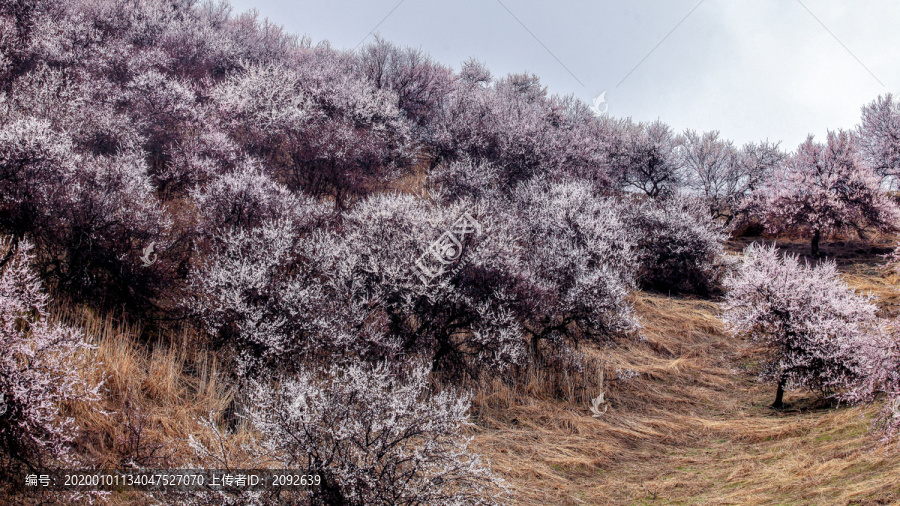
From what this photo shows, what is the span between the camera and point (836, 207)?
731 inches

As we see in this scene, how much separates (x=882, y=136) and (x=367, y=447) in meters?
33.4

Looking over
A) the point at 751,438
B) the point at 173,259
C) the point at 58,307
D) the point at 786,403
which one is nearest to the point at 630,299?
the point at 786,403

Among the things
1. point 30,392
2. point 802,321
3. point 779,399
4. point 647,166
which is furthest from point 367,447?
point 647,166

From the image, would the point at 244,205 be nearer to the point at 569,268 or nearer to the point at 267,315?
the point at 267,315

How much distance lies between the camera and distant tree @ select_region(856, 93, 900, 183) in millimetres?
25344

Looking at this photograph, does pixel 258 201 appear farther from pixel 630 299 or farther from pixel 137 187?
pixel 630 299

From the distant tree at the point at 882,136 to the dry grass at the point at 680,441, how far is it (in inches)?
824

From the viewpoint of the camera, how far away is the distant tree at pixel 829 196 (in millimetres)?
18672

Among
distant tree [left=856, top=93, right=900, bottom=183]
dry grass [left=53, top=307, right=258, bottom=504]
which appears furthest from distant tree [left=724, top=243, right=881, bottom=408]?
distant tree [left=856, top=93, right=900, bottom=183]

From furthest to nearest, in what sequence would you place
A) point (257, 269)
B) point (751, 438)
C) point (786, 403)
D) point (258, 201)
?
point (258, 201) < point (786, 403) < point (257, 269) < point (751, 438)

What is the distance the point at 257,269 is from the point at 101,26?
Answer: 1630 centimetres

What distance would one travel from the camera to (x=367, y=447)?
4.25 m

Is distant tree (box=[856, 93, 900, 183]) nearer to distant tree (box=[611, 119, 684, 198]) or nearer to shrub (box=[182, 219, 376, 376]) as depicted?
distant tree (box=[611, 119, 684, 198])

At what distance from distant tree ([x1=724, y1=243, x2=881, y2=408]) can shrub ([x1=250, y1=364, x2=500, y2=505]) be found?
6109mm
